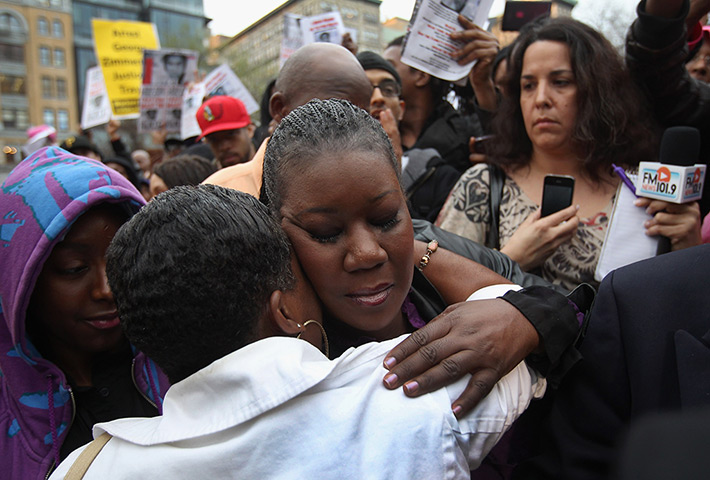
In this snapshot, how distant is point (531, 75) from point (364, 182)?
5.53 feet

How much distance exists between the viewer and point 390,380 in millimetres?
1025

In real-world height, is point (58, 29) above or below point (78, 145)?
above

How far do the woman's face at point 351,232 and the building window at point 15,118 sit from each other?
56017 millimetres

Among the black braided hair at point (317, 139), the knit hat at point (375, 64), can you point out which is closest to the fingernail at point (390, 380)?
the black braided hair at point (317, 139)

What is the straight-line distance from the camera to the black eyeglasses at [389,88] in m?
3.42

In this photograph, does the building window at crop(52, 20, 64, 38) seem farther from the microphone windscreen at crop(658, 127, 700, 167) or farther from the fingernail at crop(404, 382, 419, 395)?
the fingernail at crop(404, 382, 419, 395)

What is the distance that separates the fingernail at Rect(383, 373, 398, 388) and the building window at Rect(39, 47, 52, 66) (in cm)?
5911

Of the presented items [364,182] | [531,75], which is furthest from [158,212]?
[531,75]

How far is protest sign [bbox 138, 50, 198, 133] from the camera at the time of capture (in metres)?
6.02

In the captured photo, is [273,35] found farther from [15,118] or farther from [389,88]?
[389,88]

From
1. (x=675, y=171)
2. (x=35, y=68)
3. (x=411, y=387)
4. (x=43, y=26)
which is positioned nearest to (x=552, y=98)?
(x=675, y=171)

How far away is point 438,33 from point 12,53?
56759mm

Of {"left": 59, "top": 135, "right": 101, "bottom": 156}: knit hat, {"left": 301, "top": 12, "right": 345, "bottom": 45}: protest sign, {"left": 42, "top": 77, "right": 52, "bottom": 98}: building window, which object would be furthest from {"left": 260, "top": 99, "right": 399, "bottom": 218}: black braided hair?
{"left": 42, "top": 77, "right": 52, "bottom": 98}: building window

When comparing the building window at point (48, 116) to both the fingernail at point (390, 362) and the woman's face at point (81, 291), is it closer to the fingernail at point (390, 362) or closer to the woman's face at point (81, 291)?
the woman's face at point (81, 291)
